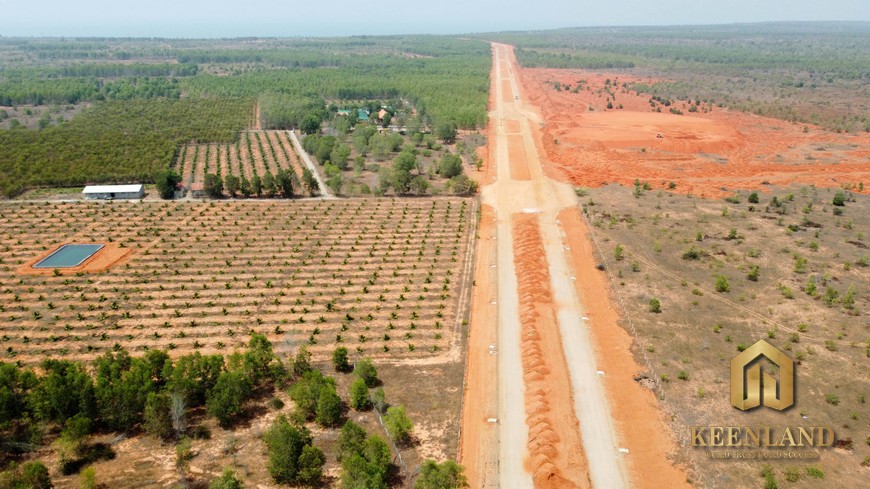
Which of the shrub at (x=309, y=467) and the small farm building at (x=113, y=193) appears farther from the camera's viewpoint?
the small farm building at (x=113, y=193)

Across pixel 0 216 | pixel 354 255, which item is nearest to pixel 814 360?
pixel 354 255

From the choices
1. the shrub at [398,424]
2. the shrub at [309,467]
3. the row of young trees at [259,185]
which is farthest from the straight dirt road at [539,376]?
the row of young trees at [259,185]

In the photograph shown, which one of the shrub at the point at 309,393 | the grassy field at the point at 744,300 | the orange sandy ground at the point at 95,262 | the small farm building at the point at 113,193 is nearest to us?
the grassy field at the point at 744,300

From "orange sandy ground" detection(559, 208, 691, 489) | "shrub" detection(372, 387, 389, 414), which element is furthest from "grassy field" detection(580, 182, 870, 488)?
"shrub" detection(372, 387, 389, 414)

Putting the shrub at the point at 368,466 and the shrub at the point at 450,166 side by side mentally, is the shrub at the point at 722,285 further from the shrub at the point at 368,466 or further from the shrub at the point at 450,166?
the shrub at the point at 450,166

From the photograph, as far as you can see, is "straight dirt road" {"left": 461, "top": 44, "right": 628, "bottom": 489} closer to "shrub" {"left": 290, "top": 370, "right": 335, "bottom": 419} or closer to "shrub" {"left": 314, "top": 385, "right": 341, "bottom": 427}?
"shrub" {"left": 314, "top": 385, "right": 341, "bottom": 427}

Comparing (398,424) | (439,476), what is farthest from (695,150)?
(439,476)

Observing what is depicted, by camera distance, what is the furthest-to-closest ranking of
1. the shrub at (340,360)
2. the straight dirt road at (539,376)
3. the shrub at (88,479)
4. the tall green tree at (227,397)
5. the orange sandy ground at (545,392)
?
1. the shrub at (340,360)
2. the tall green tree at (227,397)
3. the straight dirt road at (539,376)
4. the orange sandy ground at (545,392)
5. the shrub at (88,479)
